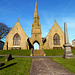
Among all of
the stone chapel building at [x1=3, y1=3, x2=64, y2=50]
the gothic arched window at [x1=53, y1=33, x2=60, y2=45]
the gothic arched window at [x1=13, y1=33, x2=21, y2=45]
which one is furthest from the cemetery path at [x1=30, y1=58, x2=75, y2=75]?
the gothic arched window at [x1=53, y1=33, x2=60, y2=45]

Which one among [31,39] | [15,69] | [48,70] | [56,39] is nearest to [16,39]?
[31,39]

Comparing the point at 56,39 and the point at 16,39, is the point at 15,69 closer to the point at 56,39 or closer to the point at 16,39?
the point at 16,39

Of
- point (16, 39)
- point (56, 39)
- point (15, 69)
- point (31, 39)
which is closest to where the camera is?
point (15, 69)

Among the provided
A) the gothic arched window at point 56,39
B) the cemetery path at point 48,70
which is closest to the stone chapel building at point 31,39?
the gothic arched window at point 56,39

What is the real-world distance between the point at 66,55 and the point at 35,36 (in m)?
24.1

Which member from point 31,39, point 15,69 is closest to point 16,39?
point 31,39

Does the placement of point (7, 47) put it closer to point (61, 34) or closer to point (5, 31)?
point (5, 31)

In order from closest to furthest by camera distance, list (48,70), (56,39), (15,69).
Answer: (48,70) → (15,69) → (56,39)

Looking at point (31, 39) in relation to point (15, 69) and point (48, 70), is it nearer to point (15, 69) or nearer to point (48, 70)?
point (15, 69)

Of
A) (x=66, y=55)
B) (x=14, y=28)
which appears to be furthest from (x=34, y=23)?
(x=66, y=55)

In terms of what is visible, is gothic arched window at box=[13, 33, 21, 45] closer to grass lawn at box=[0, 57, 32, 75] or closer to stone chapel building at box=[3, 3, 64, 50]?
stone chapel building at box=[3, 3, 64, 50]

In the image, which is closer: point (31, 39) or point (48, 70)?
point (48, 70)

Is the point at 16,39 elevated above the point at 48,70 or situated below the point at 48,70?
above

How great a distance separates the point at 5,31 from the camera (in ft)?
136
